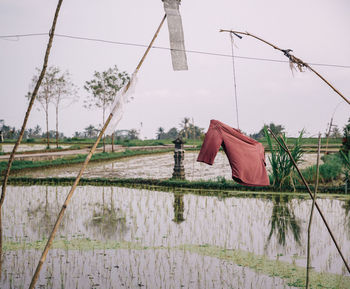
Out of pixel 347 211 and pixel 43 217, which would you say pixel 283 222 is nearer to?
pixel 347 211

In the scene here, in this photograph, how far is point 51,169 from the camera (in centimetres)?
1454

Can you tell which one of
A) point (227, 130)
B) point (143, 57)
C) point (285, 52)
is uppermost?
point (285, 52)

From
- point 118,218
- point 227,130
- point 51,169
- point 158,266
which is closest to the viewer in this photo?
point 227,130

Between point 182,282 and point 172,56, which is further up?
point 172,56

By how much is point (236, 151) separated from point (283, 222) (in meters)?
3.86

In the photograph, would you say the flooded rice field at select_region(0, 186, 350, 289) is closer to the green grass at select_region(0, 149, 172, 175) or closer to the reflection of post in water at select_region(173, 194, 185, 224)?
the reflection of post in water at select_region(173, 194, 185, 224)

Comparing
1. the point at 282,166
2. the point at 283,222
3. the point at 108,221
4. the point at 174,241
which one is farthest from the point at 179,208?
Answer: the point at 282,166

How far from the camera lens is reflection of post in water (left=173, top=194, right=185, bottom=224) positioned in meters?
6.78

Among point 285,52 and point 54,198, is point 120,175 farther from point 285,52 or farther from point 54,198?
point 285,52

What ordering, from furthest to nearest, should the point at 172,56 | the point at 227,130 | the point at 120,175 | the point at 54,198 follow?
the point at 120,175, the point at 54,198, the point at 227,130, the point at 172,56

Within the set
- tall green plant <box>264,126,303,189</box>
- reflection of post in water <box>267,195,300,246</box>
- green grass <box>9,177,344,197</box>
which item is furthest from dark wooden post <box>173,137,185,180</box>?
reflection of post in water <box>267,195,300,246</box>

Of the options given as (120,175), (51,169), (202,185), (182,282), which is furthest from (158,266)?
(51,169)

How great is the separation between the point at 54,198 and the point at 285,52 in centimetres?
702

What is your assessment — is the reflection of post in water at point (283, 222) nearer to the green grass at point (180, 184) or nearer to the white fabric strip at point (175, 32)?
the green grass at point (180, 184)
